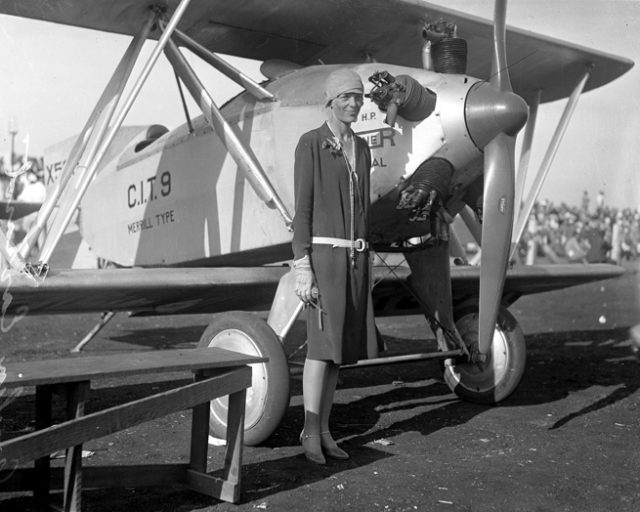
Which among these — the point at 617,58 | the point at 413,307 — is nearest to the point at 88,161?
the point at 413,307

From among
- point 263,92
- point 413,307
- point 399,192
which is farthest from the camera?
point 413,307

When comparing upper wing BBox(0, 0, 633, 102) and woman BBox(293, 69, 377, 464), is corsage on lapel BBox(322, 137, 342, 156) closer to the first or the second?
woman BBox(293, 69, 377, 464)

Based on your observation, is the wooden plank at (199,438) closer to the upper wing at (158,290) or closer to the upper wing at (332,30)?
the upper wing at (158,290)

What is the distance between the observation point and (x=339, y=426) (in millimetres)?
4672

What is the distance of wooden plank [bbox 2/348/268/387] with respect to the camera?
8.45 feet

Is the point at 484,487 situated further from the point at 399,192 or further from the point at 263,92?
the point at 263,92

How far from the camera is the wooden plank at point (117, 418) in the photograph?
8.05 ft

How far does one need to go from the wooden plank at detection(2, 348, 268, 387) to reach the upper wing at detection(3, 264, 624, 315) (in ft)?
4.64

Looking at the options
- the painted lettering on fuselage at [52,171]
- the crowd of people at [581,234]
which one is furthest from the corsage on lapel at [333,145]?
the crowd of people at [581,234]

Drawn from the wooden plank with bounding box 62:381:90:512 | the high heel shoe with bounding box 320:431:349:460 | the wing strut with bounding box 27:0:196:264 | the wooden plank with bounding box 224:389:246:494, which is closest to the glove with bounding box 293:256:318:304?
the wooden plank with bounding box 224:389:246:494

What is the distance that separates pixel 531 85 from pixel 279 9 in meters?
2.90

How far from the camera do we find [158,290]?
4.82 metres

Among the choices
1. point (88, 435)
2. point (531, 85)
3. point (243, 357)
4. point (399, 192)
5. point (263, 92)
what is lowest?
point (88, 435)

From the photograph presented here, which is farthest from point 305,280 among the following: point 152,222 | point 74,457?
point 152,222
